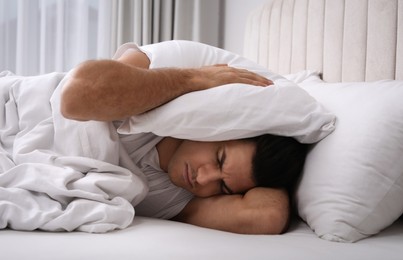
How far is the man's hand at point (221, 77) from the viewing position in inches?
47.9

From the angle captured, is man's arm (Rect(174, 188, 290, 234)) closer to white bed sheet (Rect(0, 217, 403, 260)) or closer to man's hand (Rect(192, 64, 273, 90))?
white bed sheet (Rect(0, 217, 403, 260))

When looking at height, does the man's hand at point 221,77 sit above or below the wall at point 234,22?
below

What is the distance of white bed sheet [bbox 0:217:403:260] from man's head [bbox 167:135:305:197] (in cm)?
18

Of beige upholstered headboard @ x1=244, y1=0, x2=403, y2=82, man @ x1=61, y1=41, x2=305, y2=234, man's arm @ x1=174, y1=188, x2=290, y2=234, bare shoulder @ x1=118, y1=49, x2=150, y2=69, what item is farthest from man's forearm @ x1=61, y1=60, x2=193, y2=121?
beige upholstered headboard @ x1=244, y1=0, x2=403, y2=82

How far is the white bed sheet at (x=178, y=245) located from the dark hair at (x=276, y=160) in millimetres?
183

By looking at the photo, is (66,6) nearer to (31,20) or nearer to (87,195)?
(31,20)

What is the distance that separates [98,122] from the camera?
3.99 ft

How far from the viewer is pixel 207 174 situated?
121 centimetres

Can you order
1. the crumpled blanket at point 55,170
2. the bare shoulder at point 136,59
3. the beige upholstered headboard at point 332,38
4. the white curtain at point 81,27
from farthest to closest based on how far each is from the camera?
the white curtain at point 81,27 < the beige upholstered headboard at point 332,38 < the bare shoulder at point 136,59 < the crumpled blanket at point 55,170

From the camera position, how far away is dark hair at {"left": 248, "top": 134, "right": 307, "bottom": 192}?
47.2 inches

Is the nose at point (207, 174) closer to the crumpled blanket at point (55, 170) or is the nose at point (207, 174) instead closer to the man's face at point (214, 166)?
the man's face at point (214, 166)

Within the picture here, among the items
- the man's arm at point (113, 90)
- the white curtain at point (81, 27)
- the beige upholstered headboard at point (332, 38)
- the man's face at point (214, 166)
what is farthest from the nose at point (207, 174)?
the white curtain at point (81, 27)

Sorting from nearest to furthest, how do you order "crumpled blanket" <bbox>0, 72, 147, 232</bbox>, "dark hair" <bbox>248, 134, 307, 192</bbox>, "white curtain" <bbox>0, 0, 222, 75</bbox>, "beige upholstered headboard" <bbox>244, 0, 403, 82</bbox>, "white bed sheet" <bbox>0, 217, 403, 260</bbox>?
"white bed sheet" <bbox>0, 217, 403, 260</bbox> < "crumpled blanket" <bbox>0, 72, 147, 232</bbox> < "dark hair" <bbox>248, 134, 307, 192</bbox> < "beige upholstered headboard" <bbox>244, 0, 403, 82</bbox> < "white curtain" <bbox>0, 0, 222, 75</bbox>

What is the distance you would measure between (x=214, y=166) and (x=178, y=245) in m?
0.36
